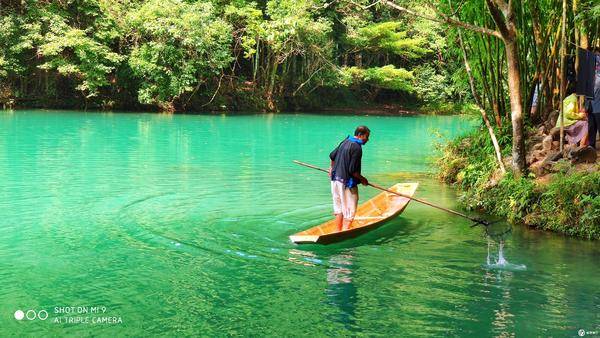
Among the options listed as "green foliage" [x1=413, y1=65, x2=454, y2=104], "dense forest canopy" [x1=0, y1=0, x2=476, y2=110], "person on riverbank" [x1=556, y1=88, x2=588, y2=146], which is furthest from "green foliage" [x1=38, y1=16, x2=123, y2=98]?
"person on riverbank" [x1=556, y1=88, x2=588, y2=146]

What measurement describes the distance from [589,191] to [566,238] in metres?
0.73

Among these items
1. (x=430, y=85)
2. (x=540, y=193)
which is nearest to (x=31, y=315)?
(x=540, y=193)

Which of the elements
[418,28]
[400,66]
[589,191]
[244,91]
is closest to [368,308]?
[589,191]

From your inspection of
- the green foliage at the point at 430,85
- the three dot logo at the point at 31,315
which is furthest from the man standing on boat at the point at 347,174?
the green foliage at the point at 430,85

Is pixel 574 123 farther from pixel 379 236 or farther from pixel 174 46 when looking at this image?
pixel 174 46

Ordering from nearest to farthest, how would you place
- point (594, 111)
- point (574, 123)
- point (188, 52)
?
point (594, 111) < point (574, 123) < point (188, 52)

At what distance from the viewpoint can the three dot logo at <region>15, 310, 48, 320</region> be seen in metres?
5.90

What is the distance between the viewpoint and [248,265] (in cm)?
757

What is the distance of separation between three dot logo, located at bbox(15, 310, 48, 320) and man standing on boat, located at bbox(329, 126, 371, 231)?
4.01m

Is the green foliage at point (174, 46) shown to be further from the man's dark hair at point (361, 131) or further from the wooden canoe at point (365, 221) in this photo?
the man's dark hair at point (361, 131)

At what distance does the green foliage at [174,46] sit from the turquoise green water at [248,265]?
65.1 ft

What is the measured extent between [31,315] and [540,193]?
23.6ft

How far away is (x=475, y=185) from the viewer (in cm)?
1154

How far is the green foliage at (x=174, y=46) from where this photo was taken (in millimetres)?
33500
